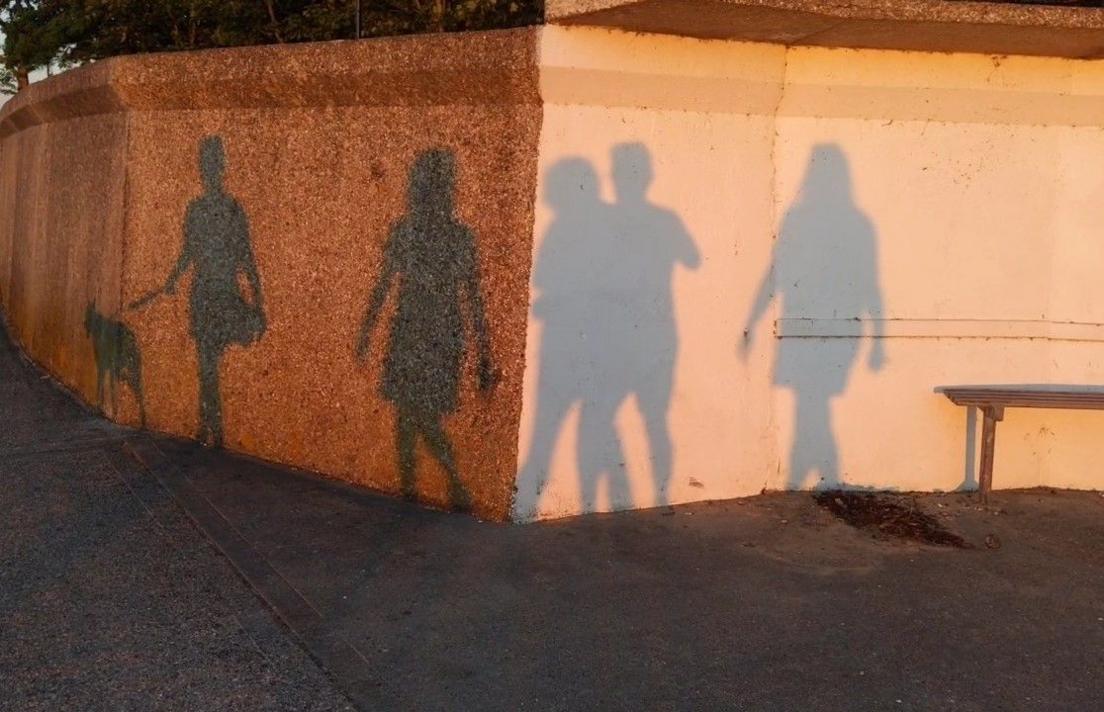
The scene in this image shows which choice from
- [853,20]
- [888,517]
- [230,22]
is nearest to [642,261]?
[853,20]

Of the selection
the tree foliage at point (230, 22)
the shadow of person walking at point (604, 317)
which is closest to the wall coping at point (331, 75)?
the shadow of person walking at point (604, 317)

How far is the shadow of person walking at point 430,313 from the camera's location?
635cm

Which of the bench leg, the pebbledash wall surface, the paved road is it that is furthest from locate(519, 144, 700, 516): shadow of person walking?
the bench leg

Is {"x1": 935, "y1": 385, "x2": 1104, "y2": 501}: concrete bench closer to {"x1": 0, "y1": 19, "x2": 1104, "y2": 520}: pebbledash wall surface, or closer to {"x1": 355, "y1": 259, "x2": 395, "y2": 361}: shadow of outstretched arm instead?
{"x1": 0, "y1": 19, "x2": 1104, "y2": 520}: pebbledash wall surface

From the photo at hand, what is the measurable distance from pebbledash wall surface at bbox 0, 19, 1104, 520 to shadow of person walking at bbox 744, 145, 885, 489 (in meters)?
0.02

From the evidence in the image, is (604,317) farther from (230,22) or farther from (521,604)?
(230,22)

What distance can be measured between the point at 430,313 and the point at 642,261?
114 cm

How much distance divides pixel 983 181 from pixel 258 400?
4316 mm

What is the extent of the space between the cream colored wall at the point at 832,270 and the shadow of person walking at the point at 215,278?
226cm

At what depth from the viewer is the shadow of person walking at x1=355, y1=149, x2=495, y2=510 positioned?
6352 millimetres

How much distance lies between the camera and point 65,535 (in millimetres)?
6152

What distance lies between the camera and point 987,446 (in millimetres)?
6641

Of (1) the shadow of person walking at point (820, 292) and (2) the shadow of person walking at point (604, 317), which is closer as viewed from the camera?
(2) the shadow of person walking at point (604, 317)

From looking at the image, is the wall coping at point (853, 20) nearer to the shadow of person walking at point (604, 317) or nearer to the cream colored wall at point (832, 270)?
the cream colored wall at point (832, 270)
